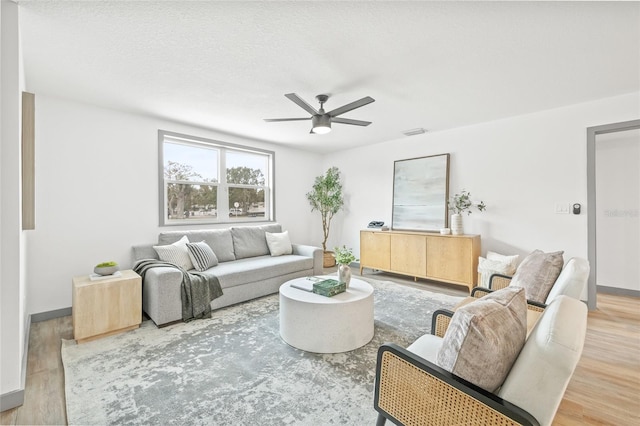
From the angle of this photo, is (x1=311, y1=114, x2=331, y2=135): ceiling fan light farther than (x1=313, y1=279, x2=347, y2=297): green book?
Yes

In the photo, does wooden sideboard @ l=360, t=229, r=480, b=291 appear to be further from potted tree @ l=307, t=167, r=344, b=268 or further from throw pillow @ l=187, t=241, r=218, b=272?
throw pillow @ l=187, t=241, r=218, b=272

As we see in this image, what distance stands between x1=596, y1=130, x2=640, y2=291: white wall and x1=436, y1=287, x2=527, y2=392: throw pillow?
446 centimetres

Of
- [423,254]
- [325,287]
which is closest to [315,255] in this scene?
[423,254]

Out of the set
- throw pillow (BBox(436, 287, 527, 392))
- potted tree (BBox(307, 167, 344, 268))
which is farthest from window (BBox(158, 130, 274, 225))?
throw pillow (BBox(436, 287, 527, 392))

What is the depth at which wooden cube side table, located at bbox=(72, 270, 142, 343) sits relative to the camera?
2.54 m

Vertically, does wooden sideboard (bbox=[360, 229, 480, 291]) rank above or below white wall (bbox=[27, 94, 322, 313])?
below

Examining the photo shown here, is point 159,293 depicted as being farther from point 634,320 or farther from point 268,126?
point 634,320

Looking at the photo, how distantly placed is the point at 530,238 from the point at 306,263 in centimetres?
318

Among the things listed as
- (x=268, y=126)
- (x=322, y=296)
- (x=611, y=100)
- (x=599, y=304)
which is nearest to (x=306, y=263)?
(x=322, y=296)

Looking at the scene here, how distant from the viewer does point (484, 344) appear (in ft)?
3.54

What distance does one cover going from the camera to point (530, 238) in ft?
12.7

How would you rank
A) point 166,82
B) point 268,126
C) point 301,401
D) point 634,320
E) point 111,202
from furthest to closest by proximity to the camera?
point 268,126 < point 111,202 < point 634,320 < point 166,82 < point 301,401

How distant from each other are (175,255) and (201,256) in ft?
0.98

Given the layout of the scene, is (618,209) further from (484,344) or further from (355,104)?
(484,344)
